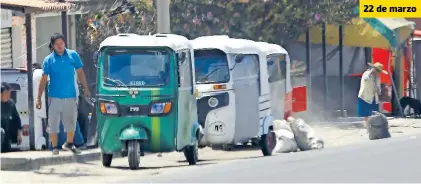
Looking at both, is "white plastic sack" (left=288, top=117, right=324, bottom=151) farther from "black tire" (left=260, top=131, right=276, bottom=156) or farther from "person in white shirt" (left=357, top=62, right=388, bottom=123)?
"person in white shirt" (left=357, top=62, right=388, bottom=123)

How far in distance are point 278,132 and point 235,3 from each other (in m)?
6.58

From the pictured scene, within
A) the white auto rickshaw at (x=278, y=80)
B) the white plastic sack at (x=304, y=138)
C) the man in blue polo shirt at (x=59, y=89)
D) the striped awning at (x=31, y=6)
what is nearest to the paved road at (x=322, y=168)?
the white plastic sack at (x=304, y=138)

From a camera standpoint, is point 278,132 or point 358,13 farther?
point 358,13

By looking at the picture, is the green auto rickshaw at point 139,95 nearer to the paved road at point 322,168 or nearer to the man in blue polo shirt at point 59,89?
the man in blue polo shirt at point 59,89

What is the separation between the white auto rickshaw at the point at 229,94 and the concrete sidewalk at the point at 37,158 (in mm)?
2013

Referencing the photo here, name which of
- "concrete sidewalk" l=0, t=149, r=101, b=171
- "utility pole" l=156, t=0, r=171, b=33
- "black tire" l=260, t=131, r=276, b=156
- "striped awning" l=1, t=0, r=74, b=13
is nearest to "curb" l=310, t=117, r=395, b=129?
"black tire" l=260, t=131, r=276, b=156

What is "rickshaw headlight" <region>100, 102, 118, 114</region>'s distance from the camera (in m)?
14.2

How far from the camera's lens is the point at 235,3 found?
77.0ft

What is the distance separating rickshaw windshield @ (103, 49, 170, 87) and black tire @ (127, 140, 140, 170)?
0.85 m

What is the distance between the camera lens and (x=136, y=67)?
46.9 ft

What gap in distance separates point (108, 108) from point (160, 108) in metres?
0.73

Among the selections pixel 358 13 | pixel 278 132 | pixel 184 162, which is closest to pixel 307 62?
pixel 358 13

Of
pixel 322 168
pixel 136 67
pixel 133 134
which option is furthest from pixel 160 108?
pixel 322 168

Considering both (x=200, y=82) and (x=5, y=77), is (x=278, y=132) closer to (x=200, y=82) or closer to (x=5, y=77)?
(x=200, y=82)
